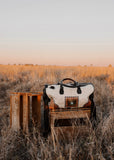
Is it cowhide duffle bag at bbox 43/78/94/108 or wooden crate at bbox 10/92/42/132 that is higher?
cowhide duffle bag at bbox 43/78/94/108

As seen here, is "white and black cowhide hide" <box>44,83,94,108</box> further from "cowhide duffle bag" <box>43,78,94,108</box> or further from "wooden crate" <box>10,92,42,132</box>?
"wooden crate" <box>10,92,42,132</box>

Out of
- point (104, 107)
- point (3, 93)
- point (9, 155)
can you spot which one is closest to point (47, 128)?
point (9, 155)

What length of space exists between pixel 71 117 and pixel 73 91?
37cm

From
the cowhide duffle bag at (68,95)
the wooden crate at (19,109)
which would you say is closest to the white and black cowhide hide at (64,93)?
the cowhide duffle bag at (68,95)

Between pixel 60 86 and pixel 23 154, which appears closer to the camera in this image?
pixel 23 154

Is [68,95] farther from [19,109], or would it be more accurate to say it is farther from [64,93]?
[19,109]

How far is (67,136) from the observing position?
8.21ft

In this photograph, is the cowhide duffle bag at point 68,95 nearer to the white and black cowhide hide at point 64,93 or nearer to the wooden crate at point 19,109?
the white and black cowhide hide at point 64,93

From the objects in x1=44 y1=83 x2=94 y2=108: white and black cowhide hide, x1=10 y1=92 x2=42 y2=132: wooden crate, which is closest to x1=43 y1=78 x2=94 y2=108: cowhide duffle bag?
x1=44 y1=83 x2=94 y2=108: white and black cowhide hide

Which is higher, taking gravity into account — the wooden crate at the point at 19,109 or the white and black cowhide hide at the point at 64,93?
the white and black cowhide hide at the point at 64,93

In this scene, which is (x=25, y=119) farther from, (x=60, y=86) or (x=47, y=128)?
(x=60, y=86)

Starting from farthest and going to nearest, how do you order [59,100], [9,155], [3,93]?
[3,93] < [59,100] < [9,155]

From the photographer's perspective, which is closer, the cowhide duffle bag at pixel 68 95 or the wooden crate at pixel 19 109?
the cowhide duffle bag at pixel 68 95

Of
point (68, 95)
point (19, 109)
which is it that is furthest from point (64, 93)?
point (19, 109)
